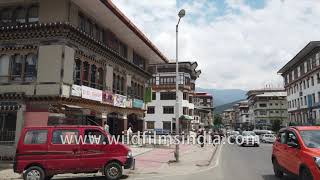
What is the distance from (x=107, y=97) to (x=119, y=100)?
117 inches

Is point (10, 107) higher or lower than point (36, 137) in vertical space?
higher

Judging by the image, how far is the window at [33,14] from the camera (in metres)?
22.7

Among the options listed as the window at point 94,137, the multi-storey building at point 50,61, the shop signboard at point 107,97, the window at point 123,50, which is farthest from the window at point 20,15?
the window at point 94,137

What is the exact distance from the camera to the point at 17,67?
22766 millimetres

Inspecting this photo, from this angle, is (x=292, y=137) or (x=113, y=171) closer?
(x=292, y=137)

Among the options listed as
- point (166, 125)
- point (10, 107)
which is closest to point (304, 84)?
point (166, 125)

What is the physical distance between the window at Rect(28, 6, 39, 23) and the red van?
11714 millimetres

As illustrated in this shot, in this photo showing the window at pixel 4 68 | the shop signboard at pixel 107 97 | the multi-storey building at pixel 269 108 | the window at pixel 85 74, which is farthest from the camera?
the multi-storey building at pixel 269 108

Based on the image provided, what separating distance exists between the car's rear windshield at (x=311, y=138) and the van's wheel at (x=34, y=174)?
9.11m

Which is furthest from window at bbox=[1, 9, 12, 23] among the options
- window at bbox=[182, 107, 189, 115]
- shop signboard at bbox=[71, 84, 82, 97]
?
window at bbox=[182, 107, 189, 115]

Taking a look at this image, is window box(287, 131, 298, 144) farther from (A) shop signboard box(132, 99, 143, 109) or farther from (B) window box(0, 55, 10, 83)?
(A) shop signboard box(132, 99, 143, 109)

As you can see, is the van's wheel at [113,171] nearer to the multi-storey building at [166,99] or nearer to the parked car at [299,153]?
the parked car at [299,153]

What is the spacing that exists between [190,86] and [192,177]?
61095mm

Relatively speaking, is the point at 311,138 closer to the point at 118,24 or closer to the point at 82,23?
the point at 82,23
